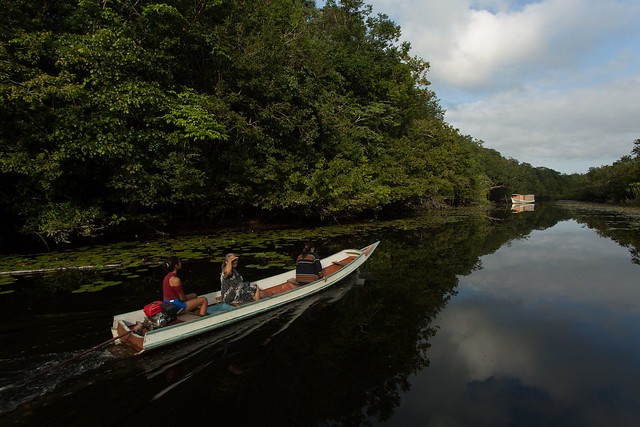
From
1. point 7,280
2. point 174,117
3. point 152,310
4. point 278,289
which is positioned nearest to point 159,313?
point 152,310

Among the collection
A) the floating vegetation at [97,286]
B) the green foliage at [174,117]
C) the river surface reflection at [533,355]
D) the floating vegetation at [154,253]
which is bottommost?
the river surface reflection at [533,355]

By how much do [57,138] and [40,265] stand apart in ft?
13.7

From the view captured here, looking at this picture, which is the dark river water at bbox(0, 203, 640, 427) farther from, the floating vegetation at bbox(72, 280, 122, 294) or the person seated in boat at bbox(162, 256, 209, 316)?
the person seated in boat at bbox(162, 256, 209, 316)

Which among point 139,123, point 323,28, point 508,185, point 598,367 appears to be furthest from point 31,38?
point 508,185

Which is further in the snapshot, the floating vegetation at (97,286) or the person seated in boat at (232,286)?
the floating vegetation at (97,286)

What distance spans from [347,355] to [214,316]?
94.7 inches

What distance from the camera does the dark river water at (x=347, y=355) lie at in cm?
408

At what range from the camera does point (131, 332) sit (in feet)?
16.7

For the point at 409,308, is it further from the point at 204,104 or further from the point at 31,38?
the point at 31,38

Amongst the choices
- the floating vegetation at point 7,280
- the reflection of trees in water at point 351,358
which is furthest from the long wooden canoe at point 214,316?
the floating vegetation at point 7,280

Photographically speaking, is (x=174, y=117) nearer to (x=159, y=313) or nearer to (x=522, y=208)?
(x=159, y=313)

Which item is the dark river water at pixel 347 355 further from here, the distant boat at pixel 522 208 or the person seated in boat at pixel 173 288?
the distant boat at pixel 522 208

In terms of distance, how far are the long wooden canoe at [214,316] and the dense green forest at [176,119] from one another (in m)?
7.58

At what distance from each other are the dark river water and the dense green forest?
3.63 meters
